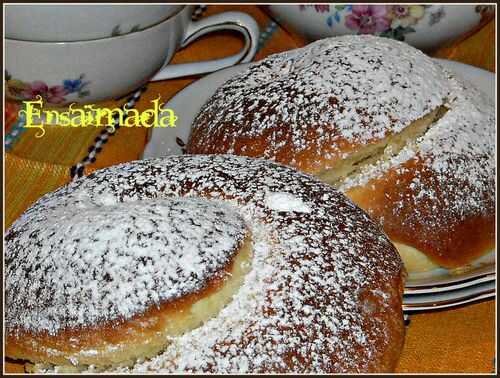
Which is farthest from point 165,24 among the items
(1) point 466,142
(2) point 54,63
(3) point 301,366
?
(3) point 301,366

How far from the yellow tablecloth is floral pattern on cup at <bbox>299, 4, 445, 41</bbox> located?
6.4 inches

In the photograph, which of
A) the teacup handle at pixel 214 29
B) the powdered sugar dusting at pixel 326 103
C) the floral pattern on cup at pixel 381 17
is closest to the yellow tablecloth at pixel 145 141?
the teacup handle at pixel 214 29

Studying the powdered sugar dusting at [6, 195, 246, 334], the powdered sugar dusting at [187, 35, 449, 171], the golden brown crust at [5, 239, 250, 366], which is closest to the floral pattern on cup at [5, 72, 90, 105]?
the powdered sugar dusting at [187, 35, 449, 171]

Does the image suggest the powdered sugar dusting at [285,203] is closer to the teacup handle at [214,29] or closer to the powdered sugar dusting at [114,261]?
the powdered sugar dusting at [114,261]

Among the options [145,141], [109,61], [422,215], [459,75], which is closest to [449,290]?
[422,215]

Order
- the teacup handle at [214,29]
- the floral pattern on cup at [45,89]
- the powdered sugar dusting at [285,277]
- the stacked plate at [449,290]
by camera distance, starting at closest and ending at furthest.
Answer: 1. the powdered sugar dusting at [285,277]
2. the stacked plate at [449,290]
3. the floral pattern on cup at [45,89]
4. the teacup handle at [214,29]

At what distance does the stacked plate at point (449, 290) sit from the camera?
108 centimetres

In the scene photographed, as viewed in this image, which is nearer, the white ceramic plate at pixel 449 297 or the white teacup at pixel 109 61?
the white ceramic plate at pixel 449 297

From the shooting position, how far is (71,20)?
1.35 meters

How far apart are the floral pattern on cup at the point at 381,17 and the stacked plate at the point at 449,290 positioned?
2.21 ft

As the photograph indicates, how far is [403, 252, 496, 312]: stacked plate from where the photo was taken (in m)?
1.08

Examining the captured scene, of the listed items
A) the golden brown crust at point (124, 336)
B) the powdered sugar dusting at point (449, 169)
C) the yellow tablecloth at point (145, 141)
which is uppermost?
the powdered sugar dusting at point (449, 169)

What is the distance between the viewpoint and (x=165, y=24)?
1499mm

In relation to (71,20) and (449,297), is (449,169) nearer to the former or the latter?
(449,297)
